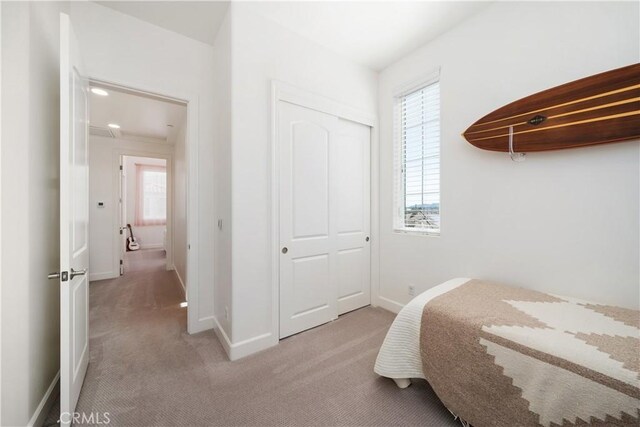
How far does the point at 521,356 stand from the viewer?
110cm

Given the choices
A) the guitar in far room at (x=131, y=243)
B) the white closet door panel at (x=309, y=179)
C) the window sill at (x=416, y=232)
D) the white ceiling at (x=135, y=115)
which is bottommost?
the guitar in far room at (x=131, y=243)

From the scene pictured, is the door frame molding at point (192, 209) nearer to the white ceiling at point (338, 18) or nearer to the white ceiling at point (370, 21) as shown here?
the white ceiling at point (338, 18)

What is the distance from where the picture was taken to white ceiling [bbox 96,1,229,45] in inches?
74.5

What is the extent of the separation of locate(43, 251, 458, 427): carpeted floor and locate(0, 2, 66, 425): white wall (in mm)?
418

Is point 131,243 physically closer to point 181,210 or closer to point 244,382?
point 181,210

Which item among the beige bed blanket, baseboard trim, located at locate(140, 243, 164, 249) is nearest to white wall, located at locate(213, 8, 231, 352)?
the beige bed blanket

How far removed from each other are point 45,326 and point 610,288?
133 inches

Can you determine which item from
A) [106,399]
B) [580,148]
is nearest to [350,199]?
[580,148]

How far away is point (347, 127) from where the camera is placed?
2.69 meters

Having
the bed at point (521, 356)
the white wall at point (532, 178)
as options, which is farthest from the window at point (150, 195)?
the bed at point (521, 356)

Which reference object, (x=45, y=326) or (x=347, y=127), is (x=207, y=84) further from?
(x=45, y=326)

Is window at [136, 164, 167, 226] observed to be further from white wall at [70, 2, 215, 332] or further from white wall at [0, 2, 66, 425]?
white wall at [0, 2, 66, 425]

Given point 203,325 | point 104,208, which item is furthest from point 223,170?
point 104,208

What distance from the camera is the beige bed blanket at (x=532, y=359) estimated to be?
92 cm
